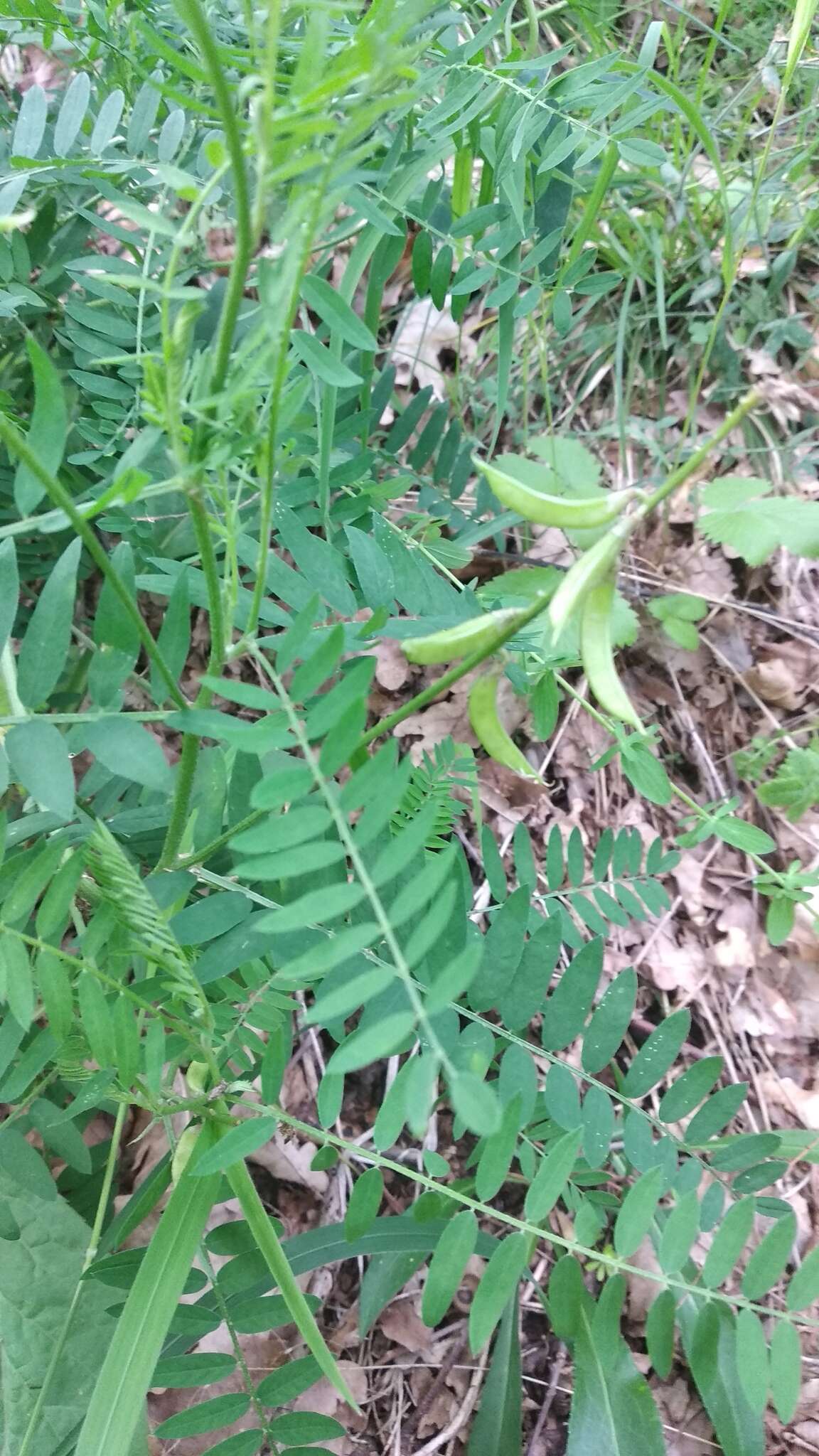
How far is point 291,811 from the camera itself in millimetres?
509

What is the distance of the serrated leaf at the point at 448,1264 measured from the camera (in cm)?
62

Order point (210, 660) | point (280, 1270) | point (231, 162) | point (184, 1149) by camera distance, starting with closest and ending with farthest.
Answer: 1. point (231, 162)
2. point (210, 660)
3. point (280, 1270)
4. point (184, 1149)

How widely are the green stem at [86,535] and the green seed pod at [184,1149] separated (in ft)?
1.56

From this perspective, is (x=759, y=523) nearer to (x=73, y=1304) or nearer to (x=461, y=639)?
(x=461, y=639)

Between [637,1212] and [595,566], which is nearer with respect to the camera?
[595,566]

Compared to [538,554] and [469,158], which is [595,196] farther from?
[538,554]

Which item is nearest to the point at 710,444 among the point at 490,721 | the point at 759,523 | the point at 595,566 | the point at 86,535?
the point at 595,566

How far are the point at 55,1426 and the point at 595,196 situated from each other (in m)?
1.46

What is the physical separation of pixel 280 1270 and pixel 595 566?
0.63 metres

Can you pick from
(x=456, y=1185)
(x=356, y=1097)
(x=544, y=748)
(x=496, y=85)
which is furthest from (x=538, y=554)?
(x=456, y=1185)

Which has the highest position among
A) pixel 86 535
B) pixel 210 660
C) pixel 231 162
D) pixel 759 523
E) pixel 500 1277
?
pixel 231 162

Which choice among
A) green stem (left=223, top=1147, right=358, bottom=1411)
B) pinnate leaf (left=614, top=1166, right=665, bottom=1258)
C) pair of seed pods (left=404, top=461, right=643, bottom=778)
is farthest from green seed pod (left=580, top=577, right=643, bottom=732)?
green stem (left=223, top=1147, right=358, bottom=1411)

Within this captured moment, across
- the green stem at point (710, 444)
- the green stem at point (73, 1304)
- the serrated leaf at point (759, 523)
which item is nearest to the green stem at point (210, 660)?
the green stem at point (710, 444)

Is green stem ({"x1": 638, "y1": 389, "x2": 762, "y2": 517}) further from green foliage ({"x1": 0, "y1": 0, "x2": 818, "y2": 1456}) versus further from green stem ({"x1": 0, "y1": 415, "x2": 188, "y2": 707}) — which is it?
green stem ({"x1": 0, "y1": 415, "x2": 188, "y2": 707})
